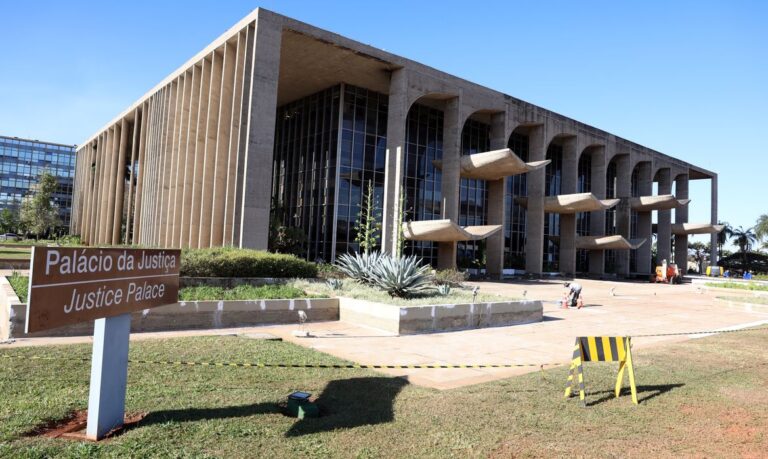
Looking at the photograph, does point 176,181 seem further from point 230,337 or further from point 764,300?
point 764,300

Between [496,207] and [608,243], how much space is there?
14265mm

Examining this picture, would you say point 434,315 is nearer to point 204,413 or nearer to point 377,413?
point 377,413

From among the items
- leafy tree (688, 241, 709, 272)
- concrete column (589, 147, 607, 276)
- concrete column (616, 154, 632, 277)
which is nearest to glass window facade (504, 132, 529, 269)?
concrete column (589, 147, 607, 276)

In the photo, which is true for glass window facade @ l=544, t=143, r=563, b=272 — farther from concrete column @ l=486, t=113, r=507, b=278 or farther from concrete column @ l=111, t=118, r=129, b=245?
concrete column @ l=111, t=118, r=129, b=245

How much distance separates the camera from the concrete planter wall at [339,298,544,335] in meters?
12.4

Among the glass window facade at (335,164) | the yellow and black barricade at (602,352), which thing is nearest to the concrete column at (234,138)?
the glass window facade at (335,164)

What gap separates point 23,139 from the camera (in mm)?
105438

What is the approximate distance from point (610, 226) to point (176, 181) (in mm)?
47621

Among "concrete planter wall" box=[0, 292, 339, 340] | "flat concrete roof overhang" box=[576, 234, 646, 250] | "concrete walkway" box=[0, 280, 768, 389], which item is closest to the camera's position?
"concrete walkway" box=[0, 280, 768, 389]

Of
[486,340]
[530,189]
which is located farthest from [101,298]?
[530,189]

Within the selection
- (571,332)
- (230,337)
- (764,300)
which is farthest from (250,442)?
(764,300)

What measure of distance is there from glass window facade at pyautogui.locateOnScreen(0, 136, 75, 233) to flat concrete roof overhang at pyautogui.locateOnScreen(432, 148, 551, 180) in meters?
95.6

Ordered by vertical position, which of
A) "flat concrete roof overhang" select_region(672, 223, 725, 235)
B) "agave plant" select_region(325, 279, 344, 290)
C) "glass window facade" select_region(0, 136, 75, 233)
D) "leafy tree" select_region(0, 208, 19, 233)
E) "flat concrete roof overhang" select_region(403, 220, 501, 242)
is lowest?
"agave plant" select_region(325, 279, 344, 290)

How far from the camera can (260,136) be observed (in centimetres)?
2603
